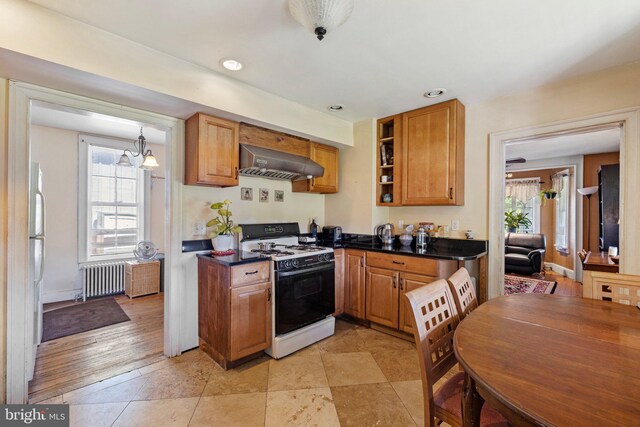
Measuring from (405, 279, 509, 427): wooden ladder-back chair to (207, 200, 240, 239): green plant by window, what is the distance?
6.05 feet

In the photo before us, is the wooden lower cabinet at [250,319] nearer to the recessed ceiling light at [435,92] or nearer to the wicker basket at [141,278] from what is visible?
the recessed ceiling light at [435,92]

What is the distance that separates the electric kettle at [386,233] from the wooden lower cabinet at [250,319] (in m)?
1.53

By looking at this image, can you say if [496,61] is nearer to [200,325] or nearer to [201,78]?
[201,78]

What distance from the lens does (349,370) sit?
2281 millimetres

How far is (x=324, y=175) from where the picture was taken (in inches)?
137

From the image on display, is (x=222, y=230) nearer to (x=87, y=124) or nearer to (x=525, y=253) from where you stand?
(x=87, y=124)

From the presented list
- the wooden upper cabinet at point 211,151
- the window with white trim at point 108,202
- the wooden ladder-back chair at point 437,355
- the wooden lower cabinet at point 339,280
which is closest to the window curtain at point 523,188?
the wooden lower cabinet at point 339,280

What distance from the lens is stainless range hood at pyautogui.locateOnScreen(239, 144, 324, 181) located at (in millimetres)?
2601

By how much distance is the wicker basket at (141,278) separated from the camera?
164 inches

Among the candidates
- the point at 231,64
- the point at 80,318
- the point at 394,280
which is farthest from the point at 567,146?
the point at 80,318

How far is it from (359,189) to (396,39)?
1.85 meters

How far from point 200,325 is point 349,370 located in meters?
1.42

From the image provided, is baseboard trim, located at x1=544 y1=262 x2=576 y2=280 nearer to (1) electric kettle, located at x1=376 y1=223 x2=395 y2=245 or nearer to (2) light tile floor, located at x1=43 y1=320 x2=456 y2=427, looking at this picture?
(1) electric kettle, located at x1=376 y1=223 x2=395 y2=245

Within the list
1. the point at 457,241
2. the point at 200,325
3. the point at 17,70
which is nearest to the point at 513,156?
→ the point at 457,241
